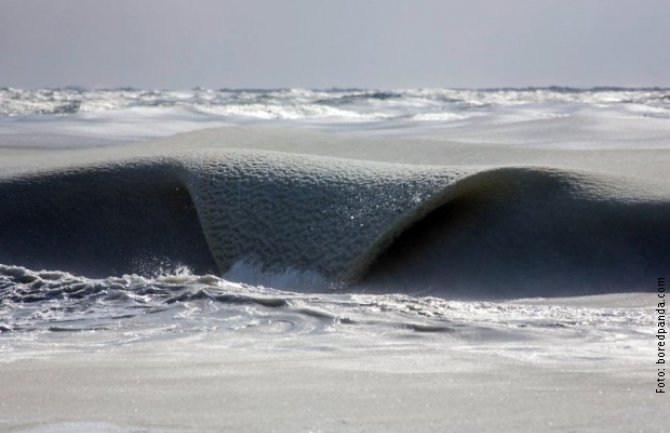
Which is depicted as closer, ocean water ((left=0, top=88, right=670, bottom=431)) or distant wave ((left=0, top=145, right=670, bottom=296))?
ocean water ((left=0, top=88, right=670, bottom=431))

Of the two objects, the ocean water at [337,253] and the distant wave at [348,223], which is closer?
the ocean water at [337,253]

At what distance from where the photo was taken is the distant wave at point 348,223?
343 cm

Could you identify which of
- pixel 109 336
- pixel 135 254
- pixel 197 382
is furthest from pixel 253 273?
pixel 197 382

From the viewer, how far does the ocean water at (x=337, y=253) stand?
94.9 inches

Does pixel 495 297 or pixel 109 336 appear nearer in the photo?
pixel 109 336

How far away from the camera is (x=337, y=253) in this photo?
350 centimetres

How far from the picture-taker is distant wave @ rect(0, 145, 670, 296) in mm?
3434

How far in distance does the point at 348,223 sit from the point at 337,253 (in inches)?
5.4

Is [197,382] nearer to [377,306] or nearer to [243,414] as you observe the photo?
[243,414]

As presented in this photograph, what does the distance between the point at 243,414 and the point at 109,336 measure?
0.94 m

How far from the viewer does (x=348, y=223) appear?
3.59 meters

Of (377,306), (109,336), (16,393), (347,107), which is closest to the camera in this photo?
(16,393)

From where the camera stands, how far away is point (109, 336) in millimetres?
2496

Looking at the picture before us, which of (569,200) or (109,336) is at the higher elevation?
(569,200)
